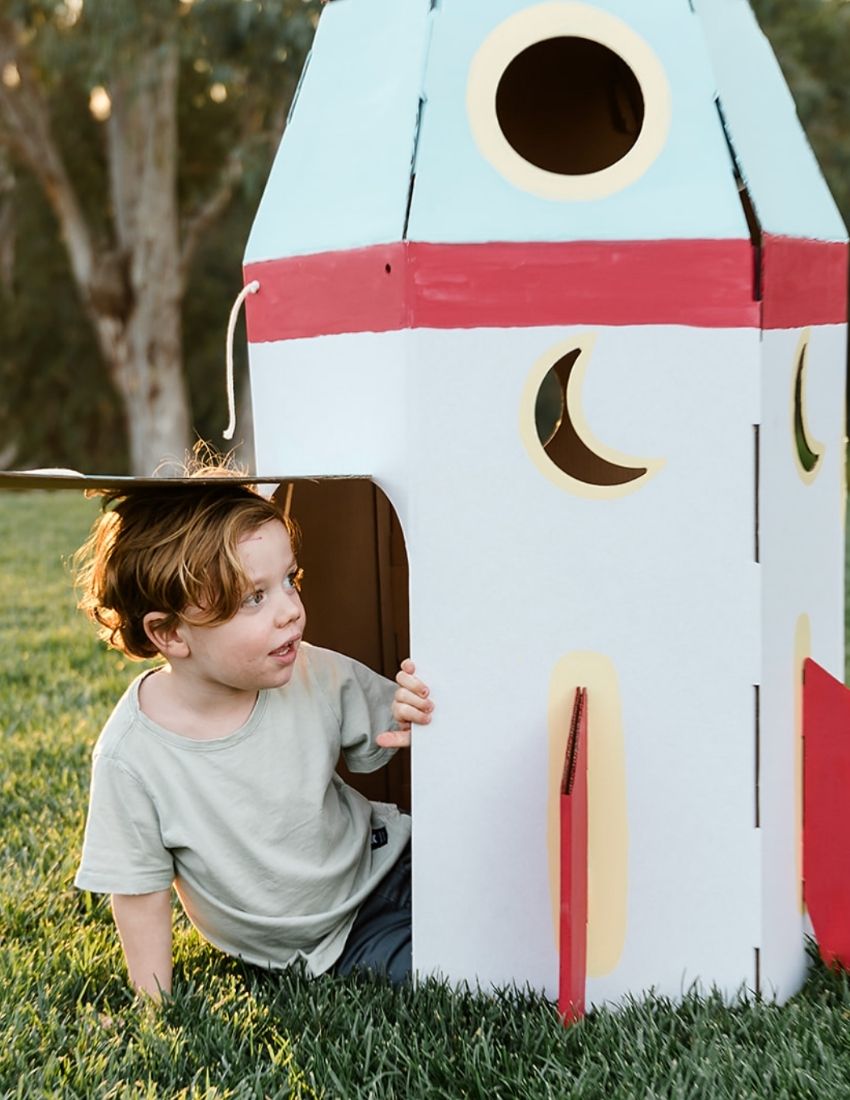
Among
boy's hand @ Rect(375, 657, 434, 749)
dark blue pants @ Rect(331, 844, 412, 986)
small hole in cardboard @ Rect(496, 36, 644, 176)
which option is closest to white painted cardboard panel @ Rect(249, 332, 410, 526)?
boy's hand @ Rect(375, 657, 434, 749)

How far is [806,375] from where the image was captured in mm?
2432

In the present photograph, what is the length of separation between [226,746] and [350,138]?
41.7 inches

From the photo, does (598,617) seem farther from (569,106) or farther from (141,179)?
(141,179)

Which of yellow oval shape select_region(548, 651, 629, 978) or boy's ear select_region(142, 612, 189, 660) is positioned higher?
boy's ear select_region(142, 612, 189, 660)

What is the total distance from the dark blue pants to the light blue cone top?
1.17 metres

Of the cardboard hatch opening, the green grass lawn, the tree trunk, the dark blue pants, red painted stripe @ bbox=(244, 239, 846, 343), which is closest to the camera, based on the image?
the green grass lawn

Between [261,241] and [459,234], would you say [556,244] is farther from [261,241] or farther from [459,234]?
[261,241]

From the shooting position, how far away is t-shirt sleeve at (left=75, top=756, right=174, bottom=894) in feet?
7.53

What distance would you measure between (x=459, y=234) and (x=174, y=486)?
0.62 m

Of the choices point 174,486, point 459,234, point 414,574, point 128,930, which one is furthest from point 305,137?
point 128,930

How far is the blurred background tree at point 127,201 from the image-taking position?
39.4 ft

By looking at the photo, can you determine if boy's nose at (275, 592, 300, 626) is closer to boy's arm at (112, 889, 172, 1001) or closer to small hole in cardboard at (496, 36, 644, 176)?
boy's arm at (112, 889, 172, 1001)

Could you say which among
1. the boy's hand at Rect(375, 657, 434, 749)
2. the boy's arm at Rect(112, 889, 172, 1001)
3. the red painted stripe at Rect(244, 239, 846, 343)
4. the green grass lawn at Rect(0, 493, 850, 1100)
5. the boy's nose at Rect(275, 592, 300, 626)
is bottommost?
the green grass lawn at Rect(0, 493, 850, 1100)

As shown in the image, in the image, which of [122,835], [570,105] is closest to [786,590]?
[122,835]
